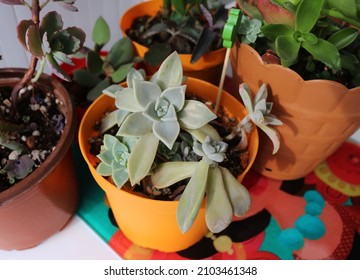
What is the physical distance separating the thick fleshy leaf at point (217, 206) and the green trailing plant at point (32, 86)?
275 mm

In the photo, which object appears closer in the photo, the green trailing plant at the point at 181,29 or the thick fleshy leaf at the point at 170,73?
the thick fleshy leaf at the point at 170,73

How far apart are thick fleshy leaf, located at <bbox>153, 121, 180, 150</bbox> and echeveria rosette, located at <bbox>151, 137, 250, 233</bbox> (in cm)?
4

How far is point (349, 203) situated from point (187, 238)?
1.22 ft

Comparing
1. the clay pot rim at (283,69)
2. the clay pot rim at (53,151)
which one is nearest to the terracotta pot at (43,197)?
the clay pot rim at (53,151)

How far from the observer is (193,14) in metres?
0.88

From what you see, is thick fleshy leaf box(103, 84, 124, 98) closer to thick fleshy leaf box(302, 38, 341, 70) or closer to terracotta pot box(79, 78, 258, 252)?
terracotta pot box(79, 78, 258, 252)

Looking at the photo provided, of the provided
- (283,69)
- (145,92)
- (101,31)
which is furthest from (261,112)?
(101,31)

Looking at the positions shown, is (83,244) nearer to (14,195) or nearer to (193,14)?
(14,195)

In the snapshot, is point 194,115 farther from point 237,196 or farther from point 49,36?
point 49,36

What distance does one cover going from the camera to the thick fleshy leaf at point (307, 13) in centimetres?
50

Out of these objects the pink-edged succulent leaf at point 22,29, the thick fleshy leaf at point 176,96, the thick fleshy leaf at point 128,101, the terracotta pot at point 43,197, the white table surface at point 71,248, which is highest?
the pink-edged succulent leaf at point 22,29

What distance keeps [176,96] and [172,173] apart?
115 mm

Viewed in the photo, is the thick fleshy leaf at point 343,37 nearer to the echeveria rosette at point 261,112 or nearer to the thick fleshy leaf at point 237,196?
the echeveria rosette at point 261,112
